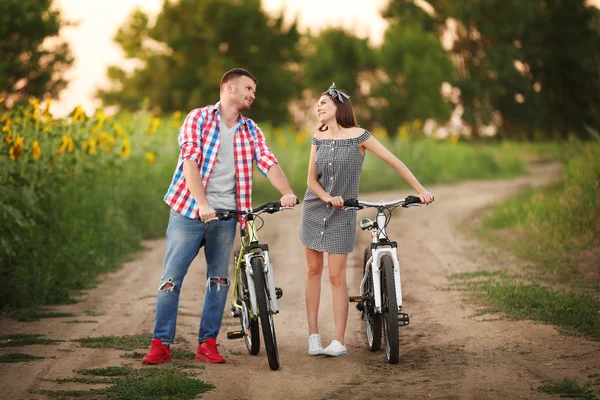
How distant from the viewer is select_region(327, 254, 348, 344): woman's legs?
726cm

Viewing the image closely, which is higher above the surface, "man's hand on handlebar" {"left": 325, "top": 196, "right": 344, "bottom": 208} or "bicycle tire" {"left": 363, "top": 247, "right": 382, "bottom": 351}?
"man's hand on handlebar" {"left": 325, "top": 196, "right": 344, "bottom": 208}

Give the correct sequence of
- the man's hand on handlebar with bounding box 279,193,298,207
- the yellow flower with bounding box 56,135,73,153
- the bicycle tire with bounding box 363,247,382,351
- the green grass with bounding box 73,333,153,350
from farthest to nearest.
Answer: the yellow flower with bounding box 56,135,73,153 → the green grass with bounding box 73,333,153,350 → the bicycle tire with bounding box 363,247,382,351 → the man's hand on handlebar with bounding box 279,193,298,207

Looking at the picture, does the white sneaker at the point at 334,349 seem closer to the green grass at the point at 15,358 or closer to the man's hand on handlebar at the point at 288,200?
the man's hand on handlebar at the point at 288,200

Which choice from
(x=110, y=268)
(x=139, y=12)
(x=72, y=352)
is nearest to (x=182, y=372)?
(x=72, y=352)

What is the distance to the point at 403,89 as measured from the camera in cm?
4053

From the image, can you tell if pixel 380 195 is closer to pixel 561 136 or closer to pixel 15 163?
pixel 15 163

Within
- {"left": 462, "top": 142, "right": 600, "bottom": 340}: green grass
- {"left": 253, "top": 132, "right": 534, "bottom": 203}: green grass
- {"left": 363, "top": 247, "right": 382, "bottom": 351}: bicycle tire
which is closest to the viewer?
{"left": 363, "top": 247, "right": 382, "bottom": 351}: bicycle tire

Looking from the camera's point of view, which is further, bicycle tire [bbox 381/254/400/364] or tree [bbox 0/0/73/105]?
tree [bbox 0/0/73/105]

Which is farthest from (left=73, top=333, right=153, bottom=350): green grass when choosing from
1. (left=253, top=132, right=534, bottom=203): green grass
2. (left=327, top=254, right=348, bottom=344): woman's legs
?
(left=253, top=132, right=534, bottom=203): green grass

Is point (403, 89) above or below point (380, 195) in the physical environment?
above

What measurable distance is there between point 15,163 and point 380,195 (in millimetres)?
13044

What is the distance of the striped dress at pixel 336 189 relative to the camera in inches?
285

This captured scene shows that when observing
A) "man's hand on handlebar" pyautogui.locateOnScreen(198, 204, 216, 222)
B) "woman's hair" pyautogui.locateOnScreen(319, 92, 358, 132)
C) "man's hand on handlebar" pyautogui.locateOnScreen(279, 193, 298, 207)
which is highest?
"woman's hair" pyautogui.locateOnScreen(319, 92, 358, 132)

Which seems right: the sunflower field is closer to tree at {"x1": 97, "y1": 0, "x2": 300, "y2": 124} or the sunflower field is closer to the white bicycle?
the white bicycle
